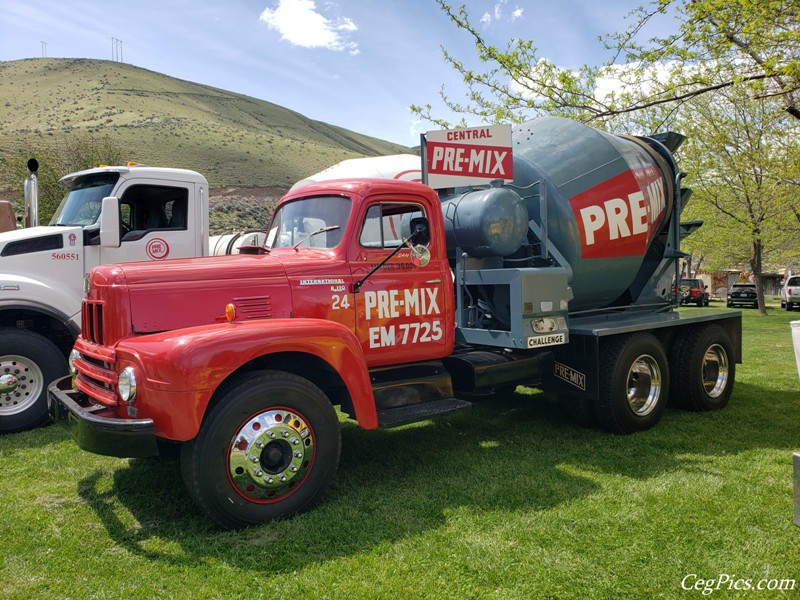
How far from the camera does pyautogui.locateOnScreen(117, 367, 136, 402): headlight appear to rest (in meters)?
3.81

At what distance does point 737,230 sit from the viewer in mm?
23672

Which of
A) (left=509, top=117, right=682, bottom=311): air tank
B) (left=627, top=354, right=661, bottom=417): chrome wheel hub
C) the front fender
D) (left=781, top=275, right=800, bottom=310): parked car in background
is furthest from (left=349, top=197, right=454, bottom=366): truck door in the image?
(left=781, top=275, right=800, bottom=310): parked car in background

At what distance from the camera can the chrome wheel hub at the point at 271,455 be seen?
12.9ft

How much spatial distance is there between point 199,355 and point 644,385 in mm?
4715

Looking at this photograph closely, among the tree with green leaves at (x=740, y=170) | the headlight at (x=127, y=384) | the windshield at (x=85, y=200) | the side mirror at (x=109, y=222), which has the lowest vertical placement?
the headlight at (x=127, y=384)

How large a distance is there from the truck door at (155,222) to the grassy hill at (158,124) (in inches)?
651

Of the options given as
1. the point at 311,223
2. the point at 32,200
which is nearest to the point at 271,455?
the point at 311,223

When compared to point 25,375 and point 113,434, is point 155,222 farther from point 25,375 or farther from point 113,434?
point 113,434

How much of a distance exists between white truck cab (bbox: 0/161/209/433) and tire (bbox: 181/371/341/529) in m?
2.95

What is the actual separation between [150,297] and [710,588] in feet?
12.5

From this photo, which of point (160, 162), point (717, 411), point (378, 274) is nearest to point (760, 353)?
point (717, 411)

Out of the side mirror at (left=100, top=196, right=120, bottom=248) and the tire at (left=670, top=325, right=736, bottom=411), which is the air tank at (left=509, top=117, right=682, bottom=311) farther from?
the side mirror at (left=100, top=196, right=120, bottom=248)

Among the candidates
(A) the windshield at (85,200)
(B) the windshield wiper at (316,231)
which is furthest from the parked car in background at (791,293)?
(A) the windshield at (85,200)

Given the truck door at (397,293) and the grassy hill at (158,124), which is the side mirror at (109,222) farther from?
the grassy hill at (158,124)
